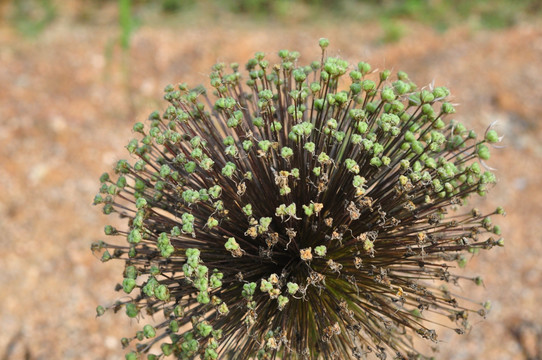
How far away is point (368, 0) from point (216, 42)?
7.71ft

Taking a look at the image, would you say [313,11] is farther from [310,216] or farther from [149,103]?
[310,216]

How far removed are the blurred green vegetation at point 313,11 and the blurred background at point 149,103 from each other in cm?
2

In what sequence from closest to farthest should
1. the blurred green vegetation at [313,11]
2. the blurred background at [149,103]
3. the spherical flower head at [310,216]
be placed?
1. the spherical flower head at [310,216]
2. the blurred background at [149,103]
3. the blurred green vegetation at [313,11]

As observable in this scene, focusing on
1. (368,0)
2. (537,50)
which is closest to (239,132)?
(537,50)

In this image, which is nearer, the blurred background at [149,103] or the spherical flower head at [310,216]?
the spherical flower head at [310,216]

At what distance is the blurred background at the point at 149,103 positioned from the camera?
3.35m

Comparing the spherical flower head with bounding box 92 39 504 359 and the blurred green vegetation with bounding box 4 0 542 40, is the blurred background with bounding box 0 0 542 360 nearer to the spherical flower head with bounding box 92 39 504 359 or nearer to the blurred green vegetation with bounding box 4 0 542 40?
the blurred green vegetation with bounding box 4 0 542 40

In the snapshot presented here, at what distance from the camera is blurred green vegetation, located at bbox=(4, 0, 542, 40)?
19.4ft

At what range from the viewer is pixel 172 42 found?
5.43 meters

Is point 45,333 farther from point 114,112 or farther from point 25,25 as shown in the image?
point 25,25

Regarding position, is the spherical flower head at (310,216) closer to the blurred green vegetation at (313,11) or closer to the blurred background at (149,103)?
the blurred background at (149,103)

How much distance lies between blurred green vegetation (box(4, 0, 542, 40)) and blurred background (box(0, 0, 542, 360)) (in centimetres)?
2

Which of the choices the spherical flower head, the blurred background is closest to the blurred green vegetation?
the blurred background

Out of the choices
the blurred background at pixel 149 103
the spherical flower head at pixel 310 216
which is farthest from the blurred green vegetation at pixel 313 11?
the spherical flower head at pixel 310 216
